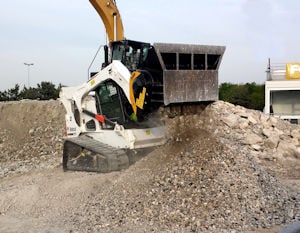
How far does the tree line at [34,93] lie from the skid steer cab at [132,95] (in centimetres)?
2741

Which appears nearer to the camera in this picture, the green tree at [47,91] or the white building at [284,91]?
the white building at [284,91]

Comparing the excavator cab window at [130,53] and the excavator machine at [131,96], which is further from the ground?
the excavator cab window at [130,53]

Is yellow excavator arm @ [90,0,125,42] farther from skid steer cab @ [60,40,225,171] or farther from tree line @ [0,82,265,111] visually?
tree line @ [0,82,265,111]

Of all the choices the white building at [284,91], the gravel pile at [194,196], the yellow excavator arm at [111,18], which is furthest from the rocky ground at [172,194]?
the white building at [284,91]

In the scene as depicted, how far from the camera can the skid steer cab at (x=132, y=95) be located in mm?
8578

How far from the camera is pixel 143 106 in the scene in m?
8.62

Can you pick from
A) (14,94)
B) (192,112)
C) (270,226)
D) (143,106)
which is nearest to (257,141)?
(192,112)

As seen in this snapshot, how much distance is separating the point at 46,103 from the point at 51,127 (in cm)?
310

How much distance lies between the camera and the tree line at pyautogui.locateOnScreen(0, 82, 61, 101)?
36.6 meters

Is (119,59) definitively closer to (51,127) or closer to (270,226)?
(270,226)

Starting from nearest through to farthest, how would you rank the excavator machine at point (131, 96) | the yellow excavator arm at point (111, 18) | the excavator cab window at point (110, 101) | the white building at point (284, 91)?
the excavator machine at point (131, 96)
the excavator cab window at point (110, 101)
the yellow excavator arm at point (111, 18)
the white building at point (284, 91)

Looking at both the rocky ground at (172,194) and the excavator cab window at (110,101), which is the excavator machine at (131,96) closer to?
the excavator cab window at (110,101)

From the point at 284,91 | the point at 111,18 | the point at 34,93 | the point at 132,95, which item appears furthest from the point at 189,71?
the point at 34,93

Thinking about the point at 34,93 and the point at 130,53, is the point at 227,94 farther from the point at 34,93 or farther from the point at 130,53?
the point at 130,53
